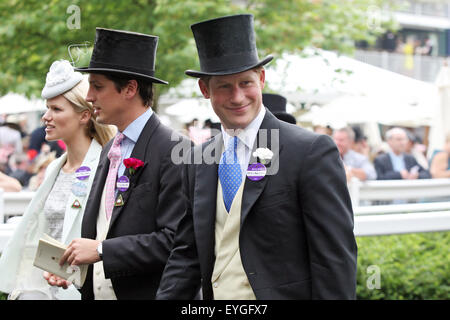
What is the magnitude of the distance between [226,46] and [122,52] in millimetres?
831

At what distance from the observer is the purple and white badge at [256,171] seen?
2.80 meters

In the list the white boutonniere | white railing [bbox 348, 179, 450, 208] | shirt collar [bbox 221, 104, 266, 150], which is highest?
shirt collar [bbox 221, 104, 266, 150]

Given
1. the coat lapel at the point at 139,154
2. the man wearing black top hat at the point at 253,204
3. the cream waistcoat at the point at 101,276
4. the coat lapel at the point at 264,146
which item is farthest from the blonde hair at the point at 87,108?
the coat lapel at the point at 264,146

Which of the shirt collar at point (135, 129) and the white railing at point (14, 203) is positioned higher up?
the shirt collar at point (135, 129)

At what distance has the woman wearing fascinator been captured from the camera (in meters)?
3.91

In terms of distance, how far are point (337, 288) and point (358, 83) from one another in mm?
10195

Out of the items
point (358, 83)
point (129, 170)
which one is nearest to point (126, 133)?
point (129, 170)

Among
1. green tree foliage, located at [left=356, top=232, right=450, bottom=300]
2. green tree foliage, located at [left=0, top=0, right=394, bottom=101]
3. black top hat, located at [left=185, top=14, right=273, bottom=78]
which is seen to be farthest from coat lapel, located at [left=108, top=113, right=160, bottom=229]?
green tree foliage, located at [left=0, top=0, right=394, bottom=101]

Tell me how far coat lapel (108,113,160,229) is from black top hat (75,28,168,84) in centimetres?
24

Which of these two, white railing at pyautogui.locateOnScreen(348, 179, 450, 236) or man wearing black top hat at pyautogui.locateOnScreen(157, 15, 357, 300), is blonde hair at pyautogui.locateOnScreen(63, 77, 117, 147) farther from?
white railing at pyautogui.locateOnScreen(348, 179, 450, 236)

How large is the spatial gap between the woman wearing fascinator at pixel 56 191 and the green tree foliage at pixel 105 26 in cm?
432

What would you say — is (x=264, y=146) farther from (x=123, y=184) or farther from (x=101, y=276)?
(x=101, y=276)

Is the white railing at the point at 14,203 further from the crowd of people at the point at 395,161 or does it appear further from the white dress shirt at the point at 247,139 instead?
the crowd of people at the point at 395,161

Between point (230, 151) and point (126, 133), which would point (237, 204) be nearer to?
point (230, 151)
